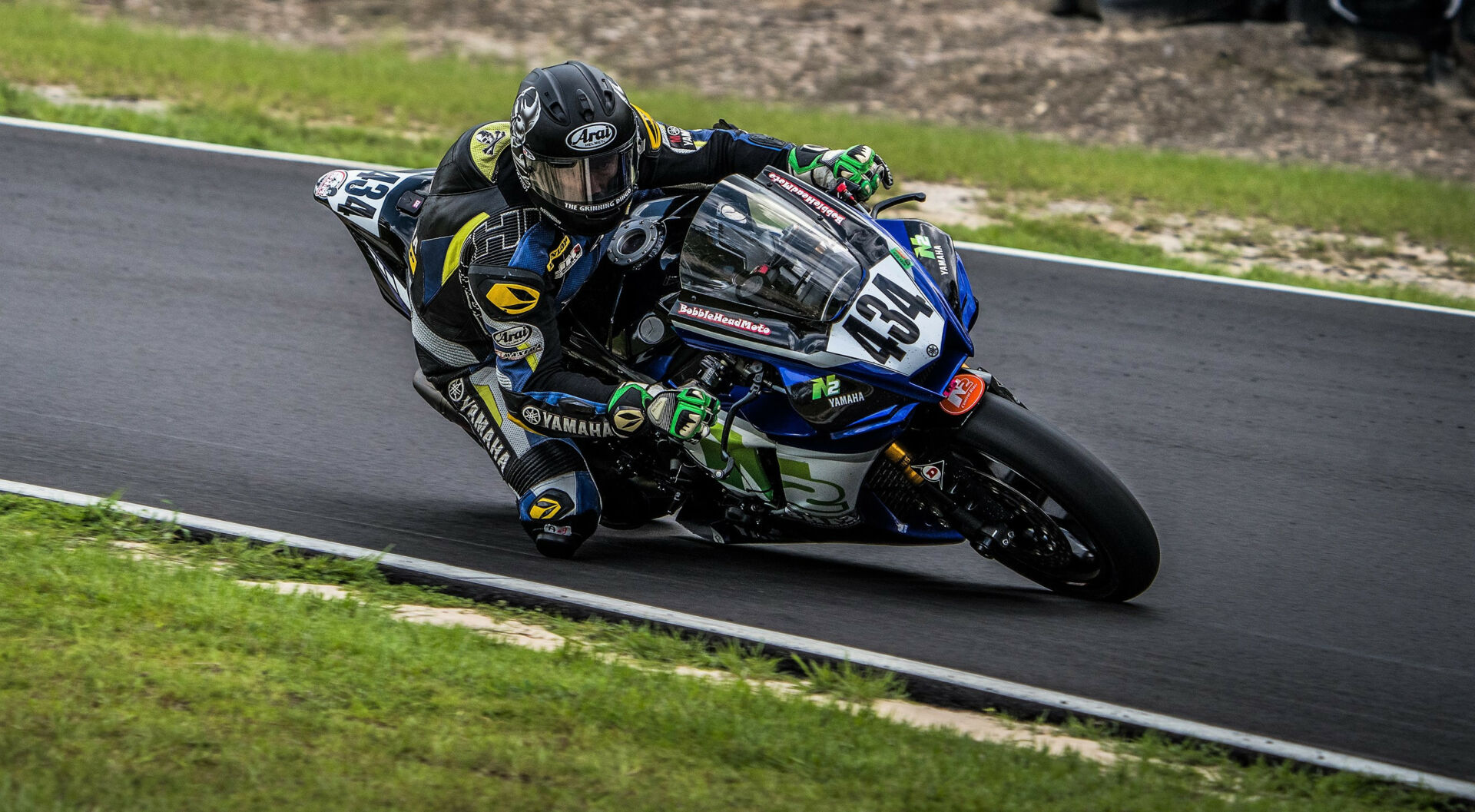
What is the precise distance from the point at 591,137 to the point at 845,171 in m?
1.00

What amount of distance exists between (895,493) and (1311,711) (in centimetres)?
142

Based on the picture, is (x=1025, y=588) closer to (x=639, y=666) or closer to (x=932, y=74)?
(x=639, y=666)

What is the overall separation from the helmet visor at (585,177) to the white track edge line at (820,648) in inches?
52.5

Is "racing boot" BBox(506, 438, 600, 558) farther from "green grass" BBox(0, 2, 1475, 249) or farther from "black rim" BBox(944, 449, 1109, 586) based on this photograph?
"green grass" BBox(0, 2, 1475, 249)

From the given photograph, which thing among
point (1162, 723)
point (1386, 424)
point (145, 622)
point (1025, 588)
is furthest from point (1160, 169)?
point (145, 622)

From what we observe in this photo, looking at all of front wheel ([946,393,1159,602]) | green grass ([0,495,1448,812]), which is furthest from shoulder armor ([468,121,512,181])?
front wheel ([946,393,1159,602])

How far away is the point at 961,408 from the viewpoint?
173 inches

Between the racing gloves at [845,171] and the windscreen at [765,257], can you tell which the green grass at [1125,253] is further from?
the windscreen at [765,257]

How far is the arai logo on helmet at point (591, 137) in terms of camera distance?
4562mm

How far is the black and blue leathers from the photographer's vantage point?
4.78m

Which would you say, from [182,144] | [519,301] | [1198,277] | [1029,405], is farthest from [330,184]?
[1198,277]

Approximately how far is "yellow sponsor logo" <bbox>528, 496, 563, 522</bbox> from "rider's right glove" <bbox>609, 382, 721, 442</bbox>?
57cm

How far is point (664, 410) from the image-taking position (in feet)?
14.9

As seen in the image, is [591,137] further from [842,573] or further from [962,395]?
[842,573]
